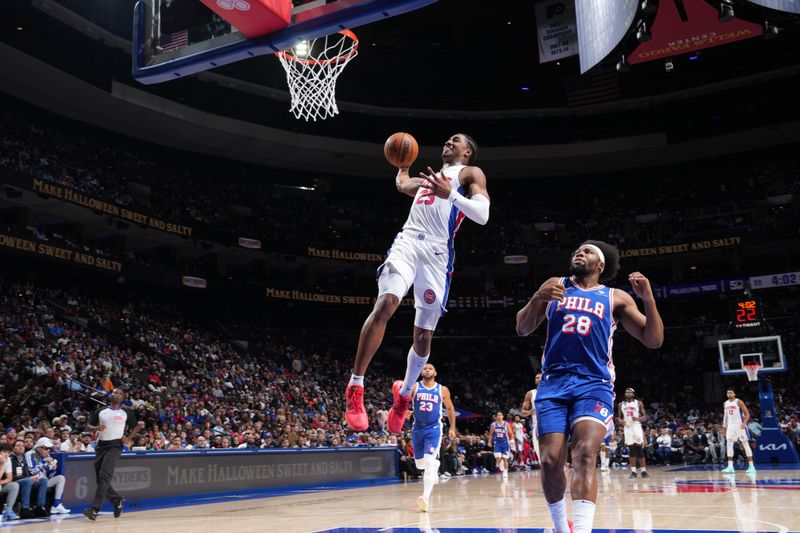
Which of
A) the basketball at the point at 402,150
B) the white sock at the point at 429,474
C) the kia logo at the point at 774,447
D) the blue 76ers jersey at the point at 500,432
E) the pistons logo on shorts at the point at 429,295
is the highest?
the basketball at the point at 402,150

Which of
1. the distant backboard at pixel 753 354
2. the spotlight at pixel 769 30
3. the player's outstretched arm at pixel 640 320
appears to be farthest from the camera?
the distant backboard at pixel 753 354

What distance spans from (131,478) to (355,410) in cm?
875

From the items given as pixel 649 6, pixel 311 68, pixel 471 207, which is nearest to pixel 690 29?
pixel 649 6

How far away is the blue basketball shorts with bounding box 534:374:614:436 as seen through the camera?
440 centimetres

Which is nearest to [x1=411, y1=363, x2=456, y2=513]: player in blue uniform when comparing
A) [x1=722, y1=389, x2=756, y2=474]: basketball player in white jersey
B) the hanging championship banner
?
[x1=722, y1=389, x2=756, y2=474]: basketball player in white jersey

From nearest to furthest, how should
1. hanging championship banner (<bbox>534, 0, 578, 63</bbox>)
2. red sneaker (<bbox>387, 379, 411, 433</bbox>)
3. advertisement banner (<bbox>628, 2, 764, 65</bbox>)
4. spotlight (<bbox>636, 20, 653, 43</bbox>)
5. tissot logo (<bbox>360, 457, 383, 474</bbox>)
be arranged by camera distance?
red sneaker (<bbox>387, 379, 411, 433</bbox>), spotlight (<bbox>636, 20, 653, 43</bbox>), tissot logo (<bbox>360, 457, 383, 474</bbox>), advertisement banner (<bbox>628, 2, 764, 65</bbox>), hanging championship banner (<bbox>534, 0, 578, 63</bbox>)

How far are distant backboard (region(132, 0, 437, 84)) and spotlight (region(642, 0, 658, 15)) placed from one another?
800 centimetres

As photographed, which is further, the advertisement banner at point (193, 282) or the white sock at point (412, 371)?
the advertisement banner at point (193, 282)

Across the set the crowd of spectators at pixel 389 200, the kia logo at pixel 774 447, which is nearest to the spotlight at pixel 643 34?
the kia logo at pixel 774 447

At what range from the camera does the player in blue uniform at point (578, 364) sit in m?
4.33

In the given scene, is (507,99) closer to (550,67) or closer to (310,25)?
(550,67)

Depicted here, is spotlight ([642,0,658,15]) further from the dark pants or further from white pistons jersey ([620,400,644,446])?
the dark pants

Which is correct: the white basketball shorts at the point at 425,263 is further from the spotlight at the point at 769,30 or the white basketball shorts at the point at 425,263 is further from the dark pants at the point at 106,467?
the spotlight at the point at 769,30

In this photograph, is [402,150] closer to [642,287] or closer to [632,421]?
[642,287]
